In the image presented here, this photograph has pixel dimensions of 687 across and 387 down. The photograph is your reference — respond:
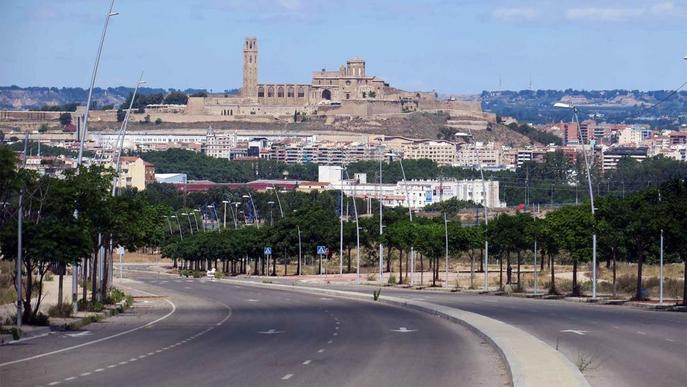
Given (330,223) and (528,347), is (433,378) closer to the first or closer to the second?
(528,347)

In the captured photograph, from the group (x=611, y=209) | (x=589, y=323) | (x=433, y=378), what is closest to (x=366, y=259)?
(x=611, y=209)

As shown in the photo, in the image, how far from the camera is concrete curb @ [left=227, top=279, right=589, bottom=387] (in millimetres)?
26297

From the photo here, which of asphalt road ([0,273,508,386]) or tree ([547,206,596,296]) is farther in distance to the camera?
tree ([547,206,596,296])

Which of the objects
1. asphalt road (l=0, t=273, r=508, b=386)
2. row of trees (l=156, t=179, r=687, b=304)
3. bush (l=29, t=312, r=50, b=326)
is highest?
row of trees (l=156, t=179, r=687, b=304)

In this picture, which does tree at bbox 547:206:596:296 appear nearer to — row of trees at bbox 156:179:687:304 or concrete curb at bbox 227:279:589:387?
row of trees at bbox 156:179:687:304

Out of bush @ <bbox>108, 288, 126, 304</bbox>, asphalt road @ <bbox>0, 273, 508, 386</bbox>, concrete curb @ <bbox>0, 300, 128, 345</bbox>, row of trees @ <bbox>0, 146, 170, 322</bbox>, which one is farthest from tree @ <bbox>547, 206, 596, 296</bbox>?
concrete curb @ <bbox>0, 300, 128, 345</bbox>

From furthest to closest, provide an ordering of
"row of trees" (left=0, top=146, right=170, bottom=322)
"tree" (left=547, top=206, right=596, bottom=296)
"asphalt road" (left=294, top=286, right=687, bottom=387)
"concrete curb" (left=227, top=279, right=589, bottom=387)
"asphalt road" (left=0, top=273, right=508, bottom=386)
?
1. "tree" (left=547, top=206, right=596, bottom=296)
2. "row of trees" (left=0, top=146, right=170, bottom=322)
3. "asphalt road" (left=294, top=286, right=687, bottom=387)
4. "asphalt road" (left=0, top=273, right=508, bottom=386)
5. "concrete curb" (left=227, top=279, right=589, bottom=387)

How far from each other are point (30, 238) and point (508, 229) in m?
38.6

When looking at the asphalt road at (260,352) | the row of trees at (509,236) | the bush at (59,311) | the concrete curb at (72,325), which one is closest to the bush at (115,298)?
the concrete curb at (72,325)

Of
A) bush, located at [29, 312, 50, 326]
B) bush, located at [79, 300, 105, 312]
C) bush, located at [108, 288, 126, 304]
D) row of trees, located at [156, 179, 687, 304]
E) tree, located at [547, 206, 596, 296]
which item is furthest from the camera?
tree, located at [547, 206, 596, 296]

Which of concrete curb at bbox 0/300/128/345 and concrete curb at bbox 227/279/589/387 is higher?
concrete curb at bbox 227/279/589/387

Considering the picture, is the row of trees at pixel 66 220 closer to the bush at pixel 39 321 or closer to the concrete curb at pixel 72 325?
the bush at pixel 39 321

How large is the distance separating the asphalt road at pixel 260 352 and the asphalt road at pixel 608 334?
6.30 ft

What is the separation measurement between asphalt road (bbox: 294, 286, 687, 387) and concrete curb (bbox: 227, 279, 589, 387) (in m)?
0.49
